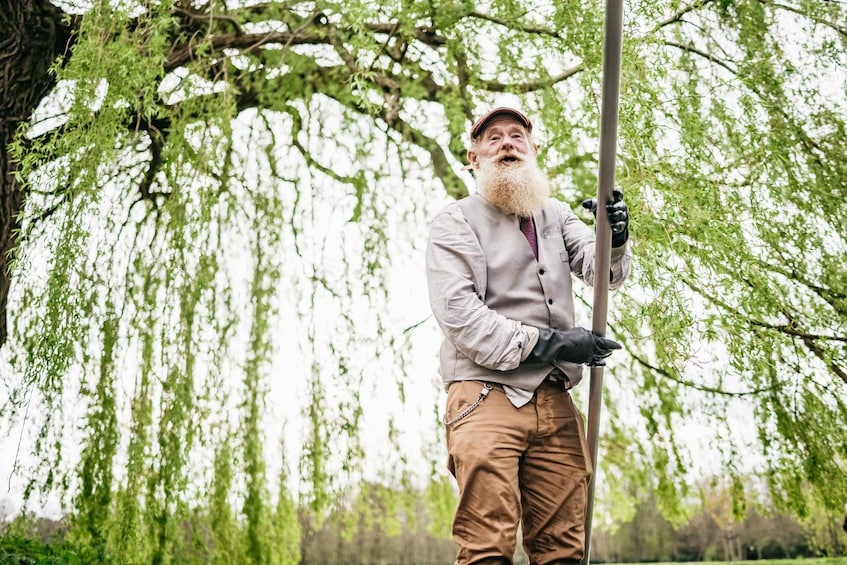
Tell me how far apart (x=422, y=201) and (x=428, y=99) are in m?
0.56

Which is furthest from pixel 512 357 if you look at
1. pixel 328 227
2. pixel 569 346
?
pixel 328 227

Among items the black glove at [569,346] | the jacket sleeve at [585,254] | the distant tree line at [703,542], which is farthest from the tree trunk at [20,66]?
the distant tree line at [703,542]

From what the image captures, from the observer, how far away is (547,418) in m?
1.61

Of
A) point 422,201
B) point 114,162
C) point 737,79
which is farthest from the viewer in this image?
point 422,201

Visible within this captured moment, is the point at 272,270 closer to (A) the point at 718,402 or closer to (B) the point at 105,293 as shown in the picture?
(B) the point at 105,293

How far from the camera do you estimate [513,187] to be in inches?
68.0

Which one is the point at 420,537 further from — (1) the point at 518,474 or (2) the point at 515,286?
(2) the point at 515,286

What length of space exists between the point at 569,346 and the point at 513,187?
403mm

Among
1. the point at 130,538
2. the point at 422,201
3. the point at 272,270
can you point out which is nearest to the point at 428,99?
the point at 422,201

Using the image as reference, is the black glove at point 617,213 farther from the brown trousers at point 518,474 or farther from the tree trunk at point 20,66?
the tree trunk at point 20,66

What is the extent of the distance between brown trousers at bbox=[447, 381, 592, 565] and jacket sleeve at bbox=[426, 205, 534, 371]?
106 mm

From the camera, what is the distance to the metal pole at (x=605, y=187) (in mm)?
1408

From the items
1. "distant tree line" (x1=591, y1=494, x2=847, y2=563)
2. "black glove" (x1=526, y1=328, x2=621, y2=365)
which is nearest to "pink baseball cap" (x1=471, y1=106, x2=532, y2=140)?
"black glove" (x1=526, y1=328, x2=621, y2=365)

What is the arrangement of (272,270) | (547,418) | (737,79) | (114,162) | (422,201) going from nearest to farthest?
(547,418) < (737,79) < (114,162) < (272,270) < (422,201)
